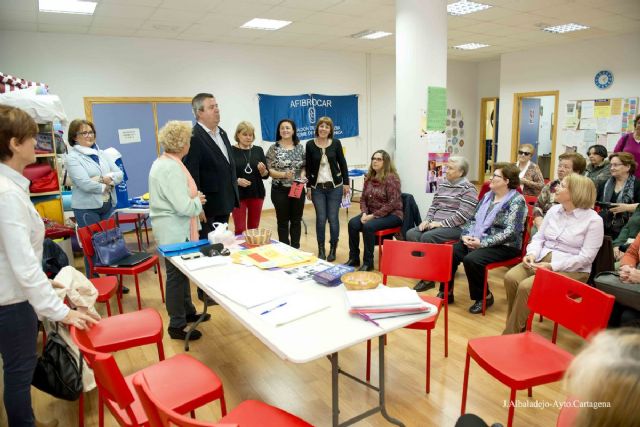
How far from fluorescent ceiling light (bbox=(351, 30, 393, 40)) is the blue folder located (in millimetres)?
5089

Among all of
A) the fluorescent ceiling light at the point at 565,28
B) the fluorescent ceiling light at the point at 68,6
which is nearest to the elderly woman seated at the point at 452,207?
the fluorescent ceiling light at the point at 68,6

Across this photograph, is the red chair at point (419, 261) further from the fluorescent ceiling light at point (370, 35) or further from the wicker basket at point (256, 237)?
the fluorescent ceiling light at point (370, 35)

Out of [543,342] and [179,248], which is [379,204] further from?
[543,342]

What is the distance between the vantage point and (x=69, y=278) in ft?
6.63

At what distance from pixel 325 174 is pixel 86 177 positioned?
221cm

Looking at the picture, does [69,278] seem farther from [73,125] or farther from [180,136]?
[73,125]

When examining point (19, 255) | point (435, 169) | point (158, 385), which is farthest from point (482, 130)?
point (19, 255)

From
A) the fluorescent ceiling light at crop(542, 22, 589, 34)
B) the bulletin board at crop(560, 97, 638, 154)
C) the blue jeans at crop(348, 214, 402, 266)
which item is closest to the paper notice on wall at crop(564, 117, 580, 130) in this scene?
the bulletin board at crop(560, 97, 638, 154)

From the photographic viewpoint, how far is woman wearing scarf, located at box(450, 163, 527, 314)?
10.4 ft

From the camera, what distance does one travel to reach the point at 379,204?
427cm

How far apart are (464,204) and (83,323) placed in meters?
3.03

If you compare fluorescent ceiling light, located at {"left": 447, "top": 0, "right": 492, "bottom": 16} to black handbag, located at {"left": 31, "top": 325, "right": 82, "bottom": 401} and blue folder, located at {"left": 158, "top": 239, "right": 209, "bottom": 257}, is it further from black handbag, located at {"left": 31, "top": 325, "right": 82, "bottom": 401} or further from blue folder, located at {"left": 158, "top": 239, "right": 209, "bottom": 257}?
black handbag, located at {"left": 31, "top": 325, "right": 82, "bottom": 401}

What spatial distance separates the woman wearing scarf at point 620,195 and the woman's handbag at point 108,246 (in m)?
3.93

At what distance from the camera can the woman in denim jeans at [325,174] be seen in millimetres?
4316
